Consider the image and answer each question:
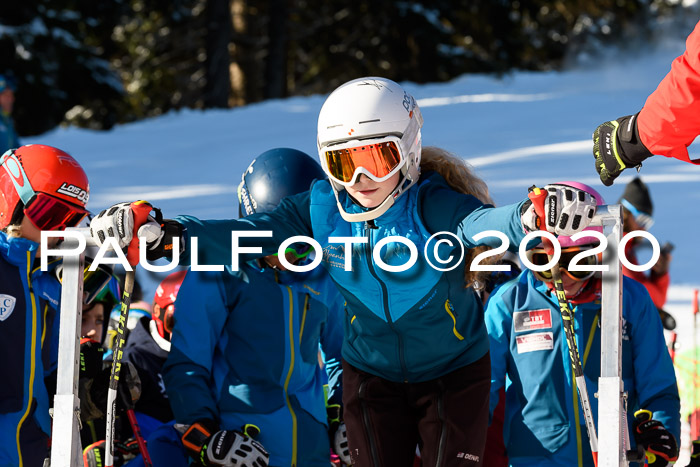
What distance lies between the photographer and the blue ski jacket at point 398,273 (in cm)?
350

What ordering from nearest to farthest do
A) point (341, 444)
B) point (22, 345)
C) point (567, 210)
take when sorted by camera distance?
point (567, 210), point (22, 345), point (341, 444)

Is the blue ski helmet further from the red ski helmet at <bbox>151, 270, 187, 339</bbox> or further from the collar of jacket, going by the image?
the collar of jacket

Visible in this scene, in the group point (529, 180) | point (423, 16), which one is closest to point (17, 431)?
point (529, 180)

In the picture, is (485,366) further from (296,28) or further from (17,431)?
(296,28)

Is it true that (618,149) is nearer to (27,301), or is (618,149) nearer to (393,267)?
(393,267)

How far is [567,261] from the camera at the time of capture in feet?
Answer: 14.0

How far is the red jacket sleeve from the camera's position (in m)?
3.30

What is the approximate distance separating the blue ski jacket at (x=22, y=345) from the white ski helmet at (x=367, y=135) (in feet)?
4.42

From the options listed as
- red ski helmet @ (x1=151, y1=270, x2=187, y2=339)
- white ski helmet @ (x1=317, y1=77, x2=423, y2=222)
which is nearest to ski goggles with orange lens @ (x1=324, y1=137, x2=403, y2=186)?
white ski helmet @ (x1=317, y1=77, x2=423, y2=222)

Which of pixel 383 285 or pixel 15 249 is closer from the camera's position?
pixel 383 285

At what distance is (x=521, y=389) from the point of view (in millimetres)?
4207

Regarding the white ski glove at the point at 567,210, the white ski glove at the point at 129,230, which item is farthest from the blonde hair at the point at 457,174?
the white ski glove at the point at 129,230

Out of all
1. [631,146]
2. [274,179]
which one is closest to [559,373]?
[631,146]

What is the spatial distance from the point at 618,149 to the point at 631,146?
43 millimetres
